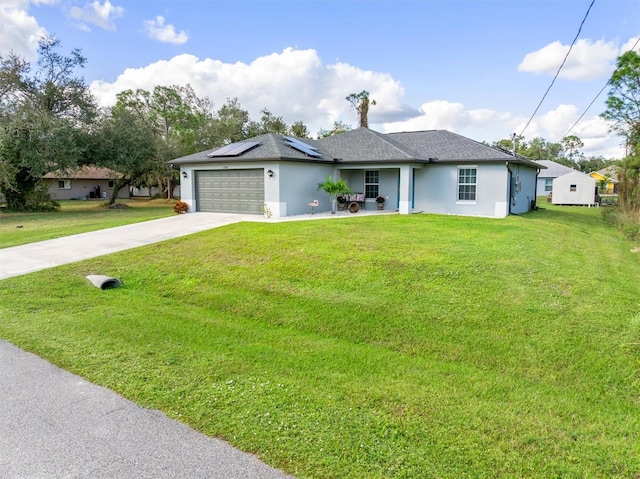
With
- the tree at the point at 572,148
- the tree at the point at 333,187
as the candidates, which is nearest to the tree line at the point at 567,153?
the tree at the point at 572,148

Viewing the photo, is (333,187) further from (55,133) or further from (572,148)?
(572,148)

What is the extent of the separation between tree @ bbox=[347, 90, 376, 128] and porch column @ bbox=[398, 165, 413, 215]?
10.5 meters

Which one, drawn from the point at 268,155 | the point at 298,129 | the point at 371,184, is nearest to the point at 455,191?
the point at 371,184

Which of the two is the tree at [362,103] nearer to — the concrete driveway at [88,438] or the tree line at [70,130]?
the tree line at [70,130]

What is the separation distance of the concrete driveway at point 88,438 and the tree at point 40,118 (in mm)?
18390

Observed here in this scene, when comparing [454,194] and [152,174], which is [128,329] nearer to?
[454,194]

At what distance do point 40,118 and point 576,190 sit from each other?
33.7 m

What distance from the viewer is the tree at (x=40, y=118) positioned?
1941 cm

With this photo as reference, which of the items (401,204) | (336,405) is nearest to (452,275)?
(336,405)

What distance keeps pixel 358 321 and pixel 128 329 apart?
3163 millimetres

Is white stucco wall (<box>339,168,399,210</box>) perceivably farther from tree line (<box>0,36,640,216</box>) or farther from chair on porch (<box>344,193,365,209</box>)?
tree line (<box>0,36,640,216</box>)

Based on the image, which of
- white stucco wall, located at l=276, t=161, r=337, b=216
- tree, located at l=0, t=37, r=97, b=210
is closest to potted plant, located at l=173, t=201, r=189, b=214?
white stucco wall, located at l=276, t=161, r=337, b=216

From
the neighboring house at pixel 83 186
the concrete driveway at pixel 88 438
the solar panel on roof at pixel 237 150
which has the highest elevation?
the solar panel on roof at pixel 237 150

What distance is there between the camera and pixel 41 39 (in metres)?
22.2
